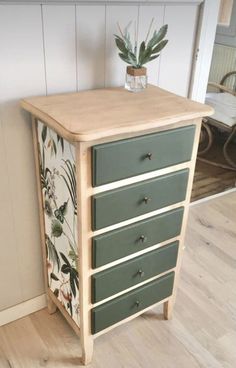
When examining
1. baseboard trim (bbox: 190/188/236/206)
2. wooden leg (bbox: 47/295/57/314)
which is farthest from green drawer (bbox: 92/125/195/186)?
baseboard trim (bbox: 190/188/236/206)

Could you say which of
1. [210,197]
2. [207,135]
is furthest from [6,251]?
[207,135]

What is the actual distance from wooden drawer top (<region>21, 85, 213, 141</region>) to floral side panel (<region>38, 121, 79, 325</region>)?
3.2 inches

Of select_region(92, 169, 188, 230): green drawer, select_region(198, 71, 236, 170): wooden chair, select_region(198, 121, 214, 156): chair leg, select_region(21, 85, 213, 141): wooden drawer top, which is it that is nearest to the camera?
select_region(21, 85, 213, 141): wooden drawer top

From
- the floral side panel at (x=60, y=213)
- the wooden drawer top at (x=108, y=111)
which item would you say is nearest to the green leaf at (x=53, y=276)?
the floral side panel at (x=60, y=213)

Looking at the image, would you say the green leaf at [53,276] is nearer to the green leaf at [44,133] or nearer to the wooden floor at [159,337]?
the wooden floor at [159,337]

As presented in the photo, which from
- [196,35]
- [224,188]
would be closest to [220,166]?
[224,188]

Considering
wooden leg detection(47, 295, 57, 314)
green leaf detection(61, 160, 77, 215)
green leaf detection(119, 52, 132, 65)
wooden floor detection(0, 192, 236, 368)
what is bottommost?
wooden floor detection(0, 192, 236, 368)

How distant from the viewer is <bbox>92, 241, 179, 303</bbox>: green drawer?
48.8 inches

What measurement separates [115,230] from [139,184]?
0.17 meters

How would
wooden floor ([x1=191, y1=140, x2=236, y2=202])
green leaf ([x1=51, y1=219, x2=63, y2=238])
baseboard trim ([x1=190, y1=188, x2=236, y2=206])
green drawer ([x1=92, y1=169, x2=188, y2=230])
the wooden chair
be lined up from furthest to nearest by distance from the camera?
the wooden chair, wooden floor ([x1=191, y1=140, x2=236, y2=202]), baseboard trim ([x1=190, y1=188, x2=236, y2=206]), green leaf ([x1=51, y1=219, x2=63, y2=238]), green drawer ([x1=92, y1=169, x2=188, y2=230])

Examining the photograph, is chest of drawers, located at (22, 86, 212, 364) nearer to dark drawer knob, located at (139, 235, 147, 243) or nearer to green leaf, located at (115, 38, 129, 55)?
dark drawer knob, located at (139, 235, 147, 243)

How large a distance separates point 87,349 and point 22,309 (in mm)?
383

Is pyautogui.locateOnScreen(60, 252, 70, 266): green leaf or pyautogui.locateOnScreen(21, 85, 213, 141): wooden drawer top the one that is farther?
pyautogui.locateOnScreen(60, 252, 70, 266): green leaf

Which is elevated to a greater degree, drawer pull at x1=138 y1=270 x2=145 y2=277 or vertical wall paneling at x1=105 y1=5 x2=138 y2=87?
vertical wall paneling at x1=105 y1=5 x2=138 y2=87
